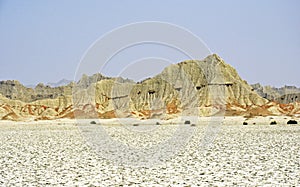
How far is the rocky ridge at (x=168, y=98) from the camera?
92062mm

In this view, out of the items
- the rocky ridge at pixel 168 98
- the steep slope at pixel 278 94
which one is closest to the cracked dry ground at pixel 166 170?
the rocky ridge at pixel 168 98

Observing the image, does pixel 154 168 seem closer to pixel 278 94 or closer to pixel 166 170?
pixel 166 170

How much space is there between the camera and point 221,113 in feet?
293

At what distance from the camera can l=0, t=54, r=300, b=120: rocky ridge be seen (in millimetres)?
92062

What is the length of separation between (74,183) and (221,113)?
7865cm

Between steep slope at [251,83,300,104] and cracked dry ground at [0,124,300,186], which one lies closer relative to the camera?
cracked dry ground at [0,124,300,186]

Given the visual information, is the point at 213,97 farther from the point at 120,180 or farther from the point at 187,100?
the point at 120,180

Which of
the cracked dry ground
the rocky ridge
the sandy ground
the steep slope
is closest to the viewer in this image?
the cracked dry ground

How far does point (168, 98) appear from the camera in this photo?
10606cm

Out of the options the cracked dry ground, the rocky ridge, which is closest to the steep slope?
the rocky ridge

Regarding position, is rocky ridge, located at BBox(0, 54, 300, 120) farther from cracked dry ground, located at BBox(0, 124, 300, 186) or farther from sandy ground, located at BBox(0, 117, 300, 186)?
cracked dry ground, located at BBox(0, 124, 300, 186)

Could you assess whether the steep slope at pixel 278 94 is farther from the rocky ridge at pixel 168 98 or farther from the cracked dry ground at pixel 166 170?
the cracked dry ground at pixel 166 170

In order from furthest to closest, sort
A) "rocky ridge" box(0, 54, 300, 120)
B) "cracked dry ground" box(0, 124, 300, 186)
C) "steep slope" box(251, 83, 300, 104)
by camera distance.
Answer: "steep slope" box(251, 83, 300, 104) → "rocky ridge" box(0, 54, 300, 120) → "cracked dry ground" box(0, 124, 300, 186)

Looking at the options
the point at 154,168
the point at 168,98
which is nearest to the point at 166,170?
the point at 154,168
